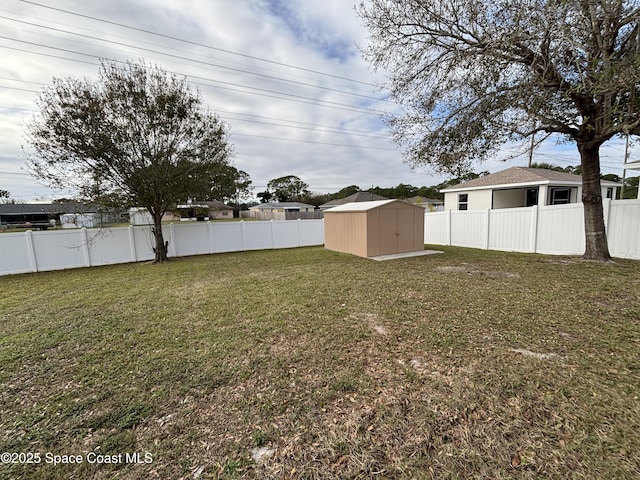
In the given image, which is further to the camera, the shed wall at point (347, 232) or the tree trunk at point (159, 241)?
the tree trunk at point (159, 241)

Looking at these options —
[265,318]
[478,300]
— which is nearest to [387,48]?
[478,300]

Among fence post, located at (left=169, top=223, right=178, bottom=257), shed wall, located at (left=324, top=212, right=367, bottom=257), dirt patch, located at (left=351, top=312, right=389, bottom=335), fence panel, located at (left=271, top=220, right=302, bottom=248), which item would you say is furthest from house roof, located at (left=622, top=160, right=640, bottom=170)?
fence post, located at (left=169, top=223, right=178, bottom=257)

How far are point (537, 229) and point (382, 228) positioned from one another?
4.80 m

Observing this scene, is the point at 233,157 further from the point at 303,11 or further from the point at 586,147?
the point at 586,147

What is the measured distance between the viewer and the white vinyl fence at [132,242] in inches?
332

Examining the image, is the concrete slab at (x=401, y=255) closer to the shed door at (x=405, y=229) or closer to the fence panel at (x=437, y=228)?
the shed door at (x=405, y=229)

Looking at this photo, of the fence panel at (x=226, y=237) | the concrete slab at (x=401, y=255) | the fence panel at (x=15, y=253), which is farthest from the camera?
the fence panel at (x=226, y=237)

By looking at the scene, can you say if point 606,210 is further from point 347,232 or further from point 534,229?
point 347,232

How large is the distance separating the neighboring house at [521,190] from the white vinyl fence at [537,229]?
551 centimetres

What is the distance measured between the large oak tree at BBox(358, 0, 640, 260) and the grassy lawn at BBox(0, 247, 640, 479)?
125 inches

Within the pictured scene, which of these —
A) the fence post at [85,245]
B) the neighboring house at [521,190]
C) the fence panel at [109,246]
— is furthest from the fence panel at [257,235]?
the neighboring house at [521,190]

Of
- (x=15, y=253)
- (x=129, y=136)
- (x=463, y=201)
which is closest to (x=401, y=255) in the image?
(x=129, y=136)

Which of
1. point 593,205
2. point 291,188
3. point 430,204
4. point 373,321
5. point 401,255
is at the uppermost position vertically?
point 291,188

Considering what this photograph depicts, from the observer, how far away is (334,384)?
8.13 ft
